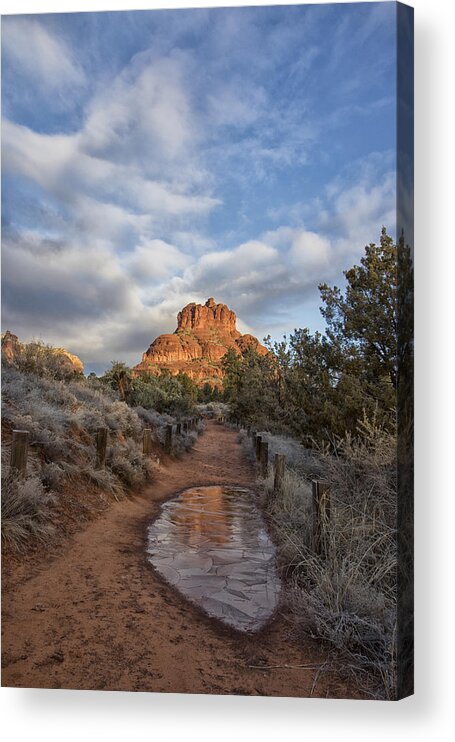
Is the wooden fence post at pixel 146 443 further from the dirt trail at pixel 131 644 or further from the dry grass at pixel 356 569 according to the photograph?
the dirt trail at pixel 131 644

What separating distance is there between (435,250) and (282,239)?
113 centimetres

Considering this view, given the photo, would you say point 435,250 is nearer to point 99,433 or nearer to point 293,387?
point 293,387

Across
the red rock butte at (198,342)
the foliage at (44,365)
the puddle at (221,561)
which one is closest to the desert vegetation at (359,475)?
the puddle at (221,561)

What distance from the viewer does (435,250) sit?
3605 millimetres

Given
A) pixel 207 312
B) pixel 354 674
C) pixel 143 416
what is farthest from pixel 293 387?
pixel 143 416

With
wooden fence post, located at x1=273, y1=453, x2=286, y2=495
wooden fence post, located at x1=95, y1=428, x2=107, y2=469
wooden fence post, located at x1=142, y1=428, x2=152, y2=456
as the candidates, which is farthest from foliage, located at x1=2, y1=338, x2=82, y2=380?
wooden fence post, located at x1=273, y1=453, x2=286, y2=495

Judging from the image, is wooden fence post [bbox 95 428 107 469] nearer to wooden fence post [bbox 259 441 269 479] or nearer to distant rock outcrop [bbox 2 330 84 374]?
distant rock outcrop [bbox 2 330 84 374]

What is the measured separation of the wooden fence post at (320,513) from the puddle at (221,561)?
0.42m

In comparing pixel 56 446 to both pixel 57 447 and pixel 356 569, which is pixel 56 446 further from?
pixel 356 569

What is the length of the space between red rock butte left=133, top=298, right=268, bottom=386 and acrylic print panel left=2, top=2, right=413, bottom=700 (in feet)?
0.09

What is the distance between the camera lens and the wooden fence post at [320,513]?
4074mm

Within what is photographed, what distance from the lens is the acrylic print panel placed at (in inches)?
132

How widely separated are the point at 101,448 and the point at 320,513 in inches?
151

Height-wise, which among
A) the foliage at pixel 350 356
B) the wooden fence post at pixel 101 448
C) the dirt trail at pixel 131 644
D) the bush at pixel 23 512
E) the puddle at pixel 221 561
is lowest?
the dirt trail at pixel 131 644
